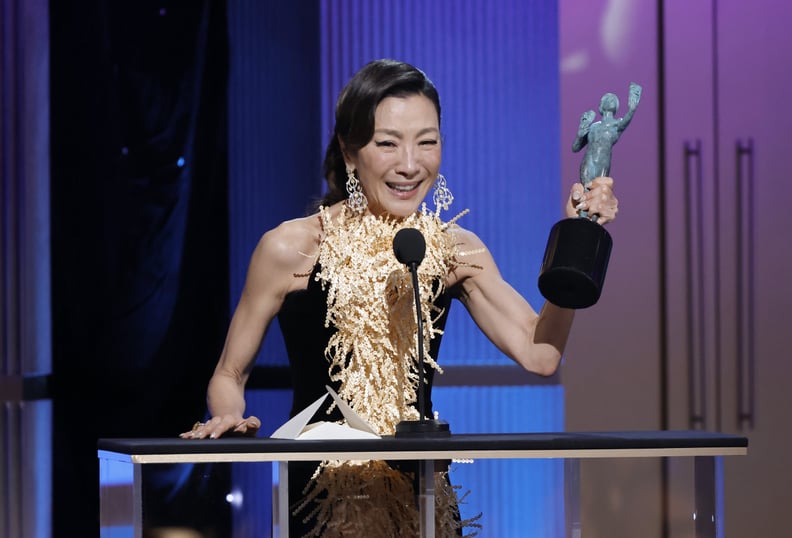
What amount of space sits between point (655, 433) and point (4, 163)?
2396mm

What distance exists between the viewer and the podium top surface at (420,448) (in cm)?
153

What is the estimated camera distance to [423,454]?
5.08 ft

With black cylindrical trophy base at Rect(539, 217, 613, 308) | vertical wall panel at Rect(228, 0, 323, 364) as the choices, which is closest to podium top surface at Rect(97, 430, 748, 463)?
black cylindrical trophy base at Rect(539, 217, 613, 308)

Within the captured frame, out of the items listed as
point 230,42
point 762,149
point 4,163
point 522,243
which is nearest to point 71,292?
point 4,163

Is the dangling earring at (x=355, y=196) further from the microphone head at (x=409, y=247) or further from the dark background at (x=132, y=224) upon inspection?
the dark background at (x=132, y=224)

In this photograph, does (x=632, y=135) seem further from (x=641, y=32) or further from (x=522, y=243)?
(x=522, y=243)

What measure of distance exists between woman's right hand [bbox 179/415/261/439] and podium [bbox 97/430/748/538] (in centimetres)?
17

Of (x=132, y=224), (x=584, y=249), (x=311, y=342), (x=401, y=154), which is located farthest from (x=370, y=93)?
(x=132, y=224)

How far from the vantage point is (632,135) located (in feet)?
13.2

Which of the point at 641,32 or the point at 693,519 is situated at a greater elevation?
the point at 641,32

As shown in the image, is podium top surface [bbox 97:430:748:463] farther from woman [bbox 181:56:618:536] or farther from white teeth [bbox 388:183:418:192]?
A: white teeth [bbox 388:183:418:192]

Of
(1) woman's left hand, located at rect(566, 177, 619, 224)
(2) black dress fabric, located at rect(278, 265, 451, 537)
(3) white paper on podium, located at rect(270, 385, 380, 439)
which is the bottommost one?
(3) white paper on podium, located at rect(270, 385, 380, 439)

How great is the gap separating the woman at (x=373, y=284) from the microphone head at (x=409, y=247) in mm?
401

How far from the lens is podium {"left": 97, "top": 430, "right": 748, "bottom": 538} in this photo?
153cm
